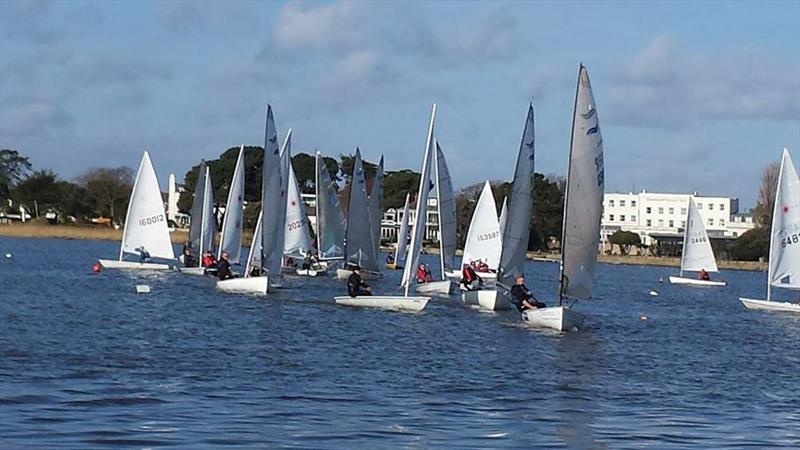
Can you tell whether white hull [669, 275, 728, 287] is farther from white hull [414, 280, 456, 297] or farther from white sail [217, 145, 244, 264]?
white sail [217, 145, 244, 264]

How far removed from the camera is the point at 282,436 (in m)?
15.1

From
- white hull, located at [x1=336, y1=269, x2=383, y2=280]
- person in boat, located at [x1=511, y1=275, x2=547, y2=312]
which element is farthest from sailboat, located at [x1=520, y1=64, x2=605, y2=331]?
white hull, located at [x1=336, y1=269, x2=383, y2=280]

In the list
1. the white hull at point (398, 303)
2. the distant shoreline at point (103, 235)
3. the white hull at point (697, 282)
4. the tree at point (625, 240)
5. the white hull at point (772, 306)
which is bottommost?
the white hull at point (398, 303)

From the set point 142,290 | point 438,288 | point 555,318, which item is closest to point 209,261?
point 142,290

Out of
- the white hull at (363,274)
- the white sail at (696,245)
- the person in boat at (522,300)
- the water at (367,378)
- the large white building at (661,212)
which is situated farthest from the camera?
the large white building at (661,212)

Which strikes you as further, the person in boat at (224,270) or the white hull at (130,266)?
the white hull at (130,266)

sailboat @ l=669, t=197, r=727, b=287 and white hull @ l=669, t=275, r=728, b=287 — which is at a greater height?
sailboat @ l=669, t=197, r=727, b=287

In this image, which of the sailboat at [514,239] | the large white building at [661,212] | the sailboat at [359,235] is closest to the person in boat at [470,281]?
the sailboat at [514,239]

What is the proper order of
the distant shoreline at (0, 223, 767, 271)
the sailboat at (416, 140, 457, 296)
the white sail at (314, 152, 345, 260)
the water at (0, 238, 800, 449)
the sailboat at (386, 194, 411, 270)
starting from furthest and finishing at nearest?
the distant shoreline at (0, 223, 767, 271) → the white sail at (314, 152, 345, 260) → the sailboat at (386, 194, 411, 270) → the sailboat at (416, 140, 457, 296) → the water at (0, 238, 800, 449)

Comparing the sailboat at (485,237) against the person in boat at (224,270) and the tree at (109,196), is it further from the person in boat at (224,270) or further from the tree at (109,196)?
the tree at (109,196)

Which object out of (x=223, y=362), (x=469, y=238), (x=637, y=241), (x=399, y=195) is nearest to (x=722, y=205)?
(x=637, y=241)

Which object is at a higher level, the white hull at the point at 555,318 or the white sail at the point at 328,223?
the white sail at the point at 328,223

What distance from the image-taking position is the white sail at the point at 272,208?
4044 cm

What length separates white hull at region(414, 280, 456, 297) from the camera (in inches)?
1699
